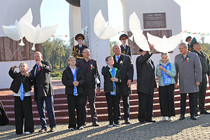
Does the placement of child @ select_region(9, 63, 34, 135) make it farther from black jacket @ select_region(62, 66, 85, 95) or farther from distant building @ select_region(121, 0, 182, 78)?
distant building @ select_region(121, 0, 182, 78)

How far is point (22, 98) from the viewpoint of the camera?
16.3 ft

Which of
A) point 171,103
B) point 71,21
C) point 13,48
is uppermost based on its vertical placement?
point 71,21

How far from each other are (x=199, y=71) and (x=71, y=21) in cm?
988

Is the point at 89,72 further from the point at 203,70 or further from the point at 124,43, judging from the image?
the point at 203,70

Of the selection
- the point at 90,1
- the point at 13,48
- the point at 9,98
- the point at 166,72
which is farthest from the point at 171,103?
the point at 13,48

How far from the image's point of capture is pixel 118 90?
531cm

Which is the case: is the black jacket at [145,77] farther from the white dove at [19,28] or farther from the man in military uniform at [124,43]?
the white dove at [19,28]

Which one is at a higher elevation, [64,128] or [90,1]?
[90,1]

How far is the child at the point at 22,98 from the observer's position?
197 inches

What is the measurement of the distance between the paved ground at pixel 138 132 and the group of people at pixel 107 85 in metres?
0.20

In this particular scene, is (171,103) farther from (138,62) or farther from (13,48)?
(13,48)

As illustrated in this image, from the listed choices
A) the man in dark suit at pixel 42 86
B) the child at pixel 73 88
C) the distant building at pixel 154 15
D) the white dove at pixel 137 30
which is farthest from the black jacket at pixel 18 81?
the distant building at pixel 154 15

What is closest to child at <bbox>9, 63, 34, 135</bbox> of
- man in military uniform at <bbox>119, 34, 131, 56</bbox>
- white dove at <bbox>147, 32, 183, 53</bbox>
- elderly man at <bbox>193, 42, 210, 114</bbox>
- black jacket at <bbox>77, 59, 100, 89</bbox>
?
black jacket at <bbox>77, 59, 100, 89</bbox>

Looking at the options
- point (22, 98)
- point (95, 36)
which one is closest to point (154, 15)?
point (95, 36)
